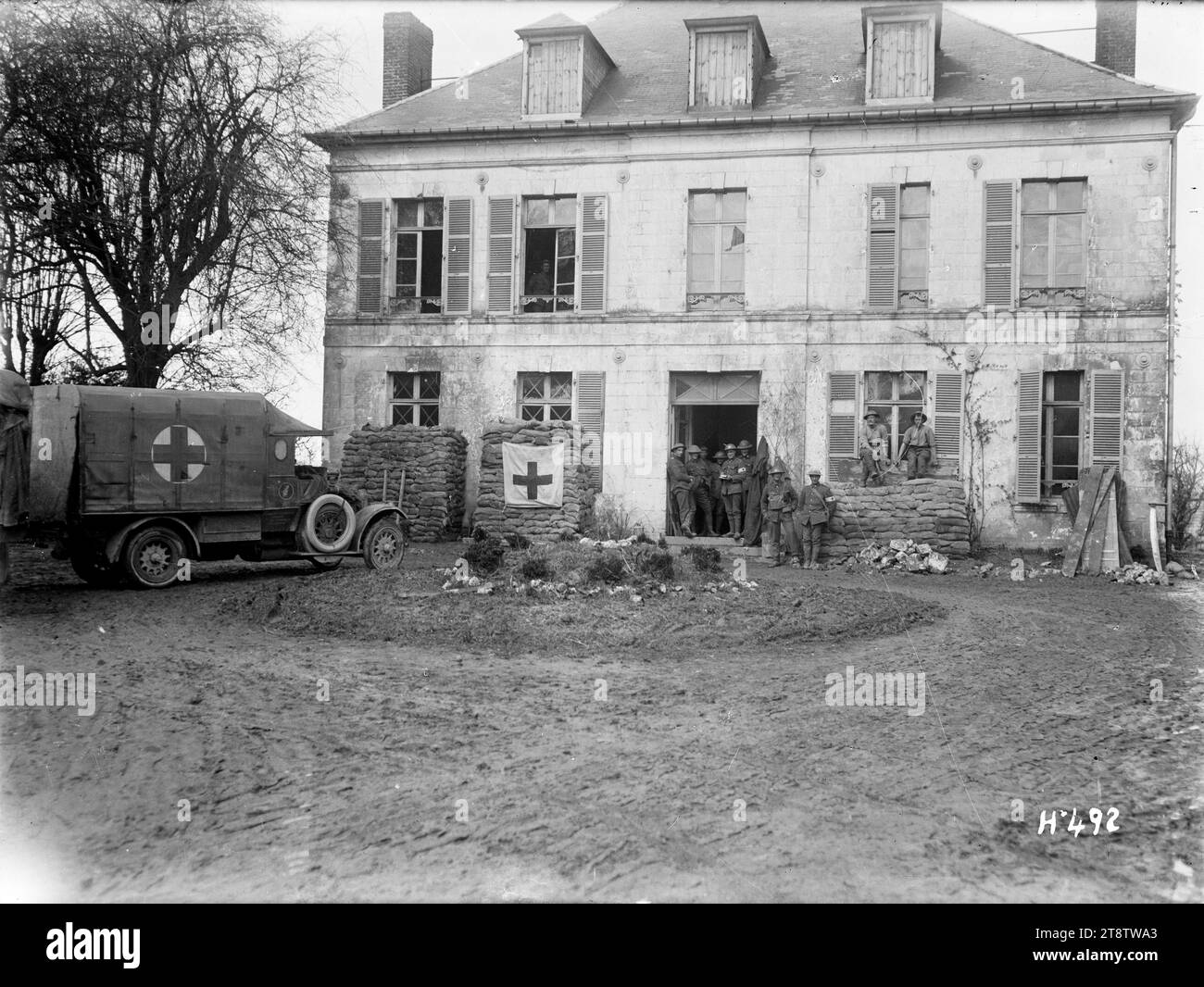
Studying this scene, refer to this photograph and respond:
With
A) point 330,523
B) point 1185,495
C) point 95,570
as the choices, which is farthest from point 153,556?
point 1185,495

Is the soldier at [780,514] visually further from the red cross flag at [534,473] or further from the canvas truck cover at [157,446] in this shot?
the canvas truck cover at [157,446]

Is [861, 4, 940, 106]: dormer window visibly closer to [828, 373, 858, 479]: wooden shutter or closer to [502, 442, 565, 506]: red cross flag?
[828, 373, 858, 479]: wooden shutter

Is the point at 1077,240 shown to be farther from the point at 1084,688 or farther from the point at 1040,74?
the point at 1084,688

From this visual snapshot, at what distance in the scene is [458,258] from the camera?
21.2 m

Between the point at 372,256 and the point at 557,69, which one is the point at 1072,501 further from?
the point at 372,256

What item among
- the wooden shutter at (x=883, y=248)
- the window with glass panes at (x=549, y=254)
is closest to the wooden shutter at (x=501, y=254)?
the window with glass panes at (x=549, y=254)

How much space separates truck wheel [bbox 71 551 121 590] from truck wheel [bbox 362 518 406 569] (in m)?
3.31

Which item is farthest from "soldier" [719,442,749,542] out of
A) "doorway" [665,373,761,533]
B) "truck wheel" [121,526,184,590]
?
"truck wheel" [121,526,184,590]

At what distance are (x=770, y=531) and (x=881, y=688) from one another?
34.1 ft

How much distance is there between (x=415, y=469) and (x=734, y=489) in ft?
20.7

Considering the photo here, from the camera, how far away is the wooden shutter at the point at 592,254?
67.7 feet

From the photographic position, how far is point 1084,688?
768cm

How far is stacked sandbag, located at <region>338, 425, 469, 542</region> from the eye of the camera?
1981 centimetres

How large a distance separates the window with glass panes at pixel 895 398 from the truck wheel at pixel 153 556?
12568mm
